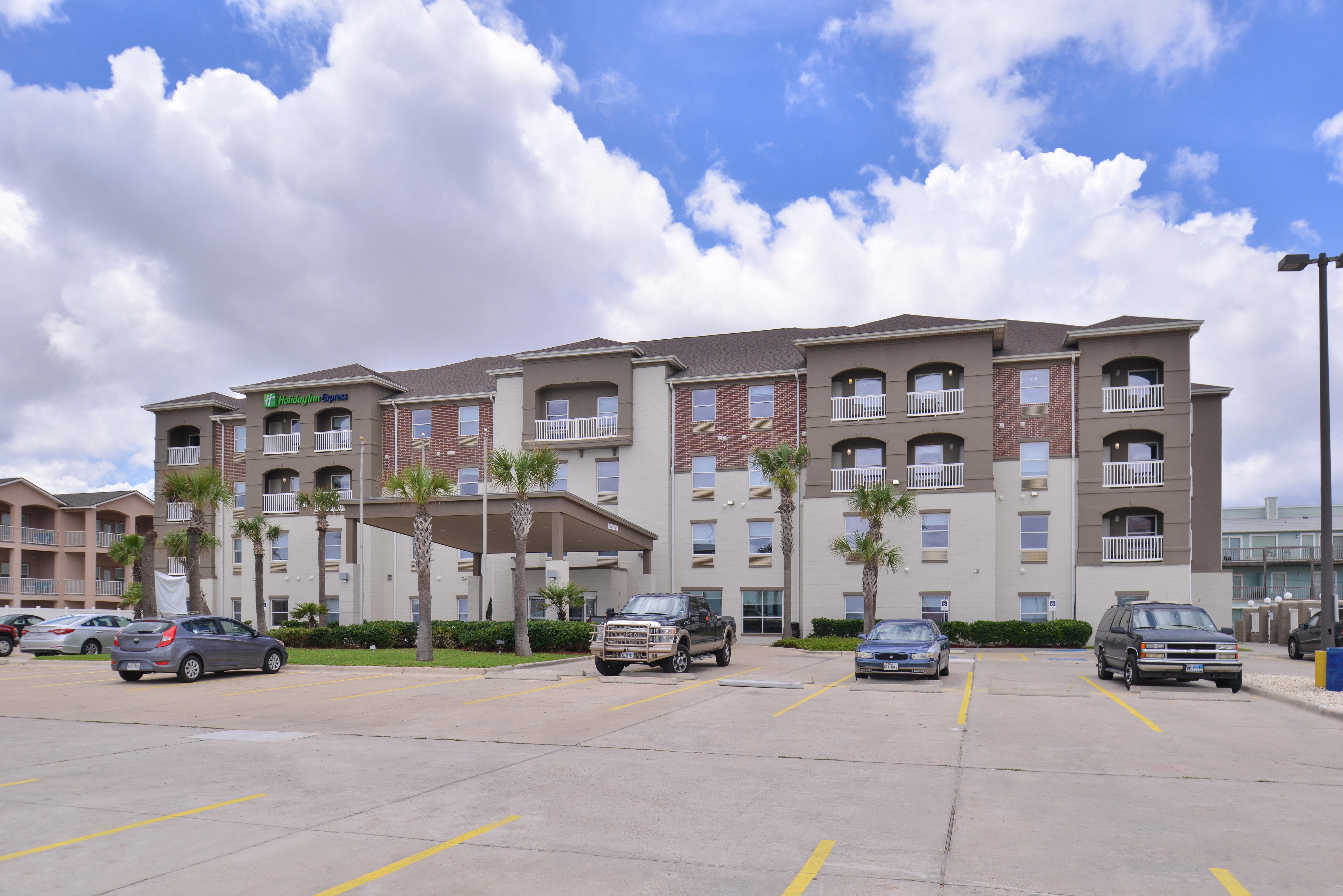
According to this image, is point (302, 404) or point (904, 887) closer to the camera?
point (904, 887)

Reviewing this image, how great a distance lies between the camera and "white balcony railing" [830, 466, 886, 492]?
41.3m

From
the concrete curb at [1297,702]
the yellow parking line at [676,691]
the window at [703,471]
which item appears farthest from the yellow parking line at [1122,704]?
the window at [703,471]

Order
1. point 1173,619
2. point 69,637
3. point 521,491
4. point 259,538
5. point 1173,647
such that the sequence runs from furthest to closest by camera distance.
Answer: point 259,538
point 69,637
point 521,491
point 1173,619
point 1173,647

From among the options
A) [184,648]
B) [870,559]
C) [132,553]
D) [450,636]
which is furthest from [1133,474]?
[132,553]

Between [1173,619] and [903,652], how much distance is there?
5.46m

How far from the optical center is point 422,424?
48.5m

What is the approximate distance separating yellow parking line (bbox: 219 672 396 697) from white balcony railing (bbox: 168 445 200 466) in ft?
109

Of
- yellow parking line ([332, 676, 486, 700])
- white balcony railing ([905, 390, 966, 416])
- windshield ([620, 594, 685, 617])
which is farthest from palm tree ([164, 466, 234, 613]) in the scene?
white balcony railing ([905, 390, 966, 416])

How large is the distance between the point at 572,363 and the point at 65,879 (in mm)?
39170

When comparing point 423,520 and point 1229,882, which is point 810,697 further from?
point 423,520

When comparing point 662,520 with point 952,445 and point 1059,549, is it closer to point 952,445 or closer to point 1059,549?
point 952,445

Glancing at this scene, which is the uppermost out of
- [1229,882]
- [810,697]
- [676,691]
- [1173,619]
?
[1229,882]

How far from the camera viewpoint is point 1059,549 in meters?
39.7

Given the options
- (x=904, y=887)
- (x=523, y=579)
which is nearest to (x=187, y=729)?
(x=904, y=887)
